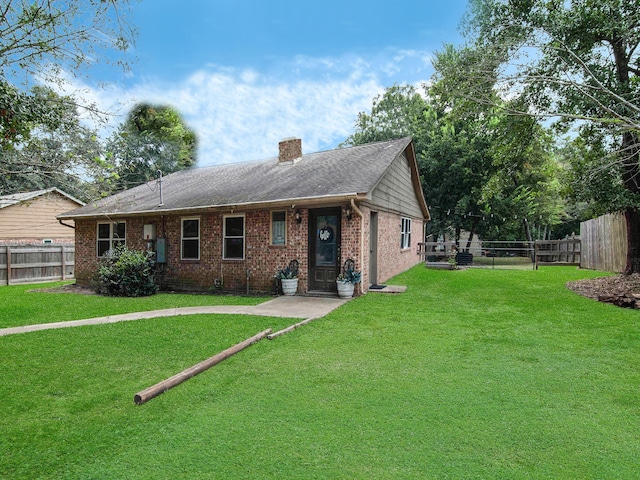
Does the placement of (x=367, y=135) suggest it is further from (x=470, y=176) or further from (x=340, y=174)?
(x=340, y=174)

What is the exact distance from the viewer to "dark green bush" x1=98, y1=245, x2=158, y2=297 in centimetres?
1055

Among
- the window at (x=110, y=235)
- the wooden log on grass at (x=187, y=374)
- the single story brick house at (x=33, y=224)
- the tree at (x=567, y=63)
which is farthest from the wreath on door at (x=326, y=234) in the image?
the single story brick house at (x=33, y=224)

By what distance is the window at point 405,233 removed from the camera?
1457 centimetres

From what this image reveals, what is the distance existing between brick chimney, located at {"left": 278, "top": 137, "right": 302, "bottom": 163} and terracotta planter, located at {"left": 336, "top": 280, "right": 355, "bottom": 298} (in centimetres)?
607

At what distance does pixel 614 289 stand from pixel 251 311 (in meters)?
8.85

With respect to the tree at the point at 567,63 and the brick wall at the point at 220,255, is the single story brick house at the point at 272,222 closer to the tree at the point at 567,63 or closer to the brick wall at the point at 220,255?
the brick wall at the point at 220,255

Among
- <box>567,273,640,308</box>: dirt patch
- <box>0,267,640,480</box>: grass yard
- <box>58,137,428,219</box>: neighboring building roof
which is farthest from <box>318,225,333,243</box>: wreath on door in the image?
<box>567,273,640,308</box>: dirt patch

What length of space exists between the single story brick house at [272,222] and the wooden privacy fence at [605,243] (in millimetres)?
7113

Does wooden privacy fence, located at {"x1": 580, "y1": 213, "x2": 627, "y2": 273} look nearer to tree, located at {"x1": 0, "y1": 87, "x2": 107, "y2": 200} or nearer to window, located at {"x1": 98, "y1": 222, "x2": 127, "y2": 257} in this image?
tree, located at {"x1": 0, "y1": 87, "x2": 107, "y2": 200}

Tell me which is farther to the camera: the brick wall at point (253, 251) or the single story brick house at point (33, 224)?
the single story brick house at point (33, 224)

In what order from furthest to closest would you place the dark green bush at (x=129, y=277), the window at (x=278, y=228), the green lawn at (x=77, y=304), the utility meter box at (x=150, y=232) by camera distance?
the utility meter box at (x=150, y=232), the dark green bush at (x=129, y=277), the window at (x=278, y=228), the green lawn at (x=77, y=304)

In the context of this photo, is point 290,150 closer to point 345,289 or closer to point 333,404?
point 345,289

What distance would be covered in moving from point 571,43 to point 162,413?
12.5 m

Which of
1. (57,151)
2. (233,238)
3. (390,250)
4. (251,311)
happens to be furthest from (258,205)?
(57,151)
